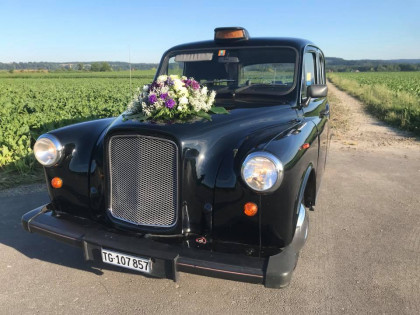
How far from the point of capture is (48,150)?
2.92 metres

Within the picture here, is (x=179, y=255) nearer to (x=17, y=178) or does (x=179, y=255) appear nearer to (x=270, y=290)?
(x=270, y=290)

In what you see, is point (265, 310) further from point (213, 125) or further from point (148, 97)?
point (148, 97)

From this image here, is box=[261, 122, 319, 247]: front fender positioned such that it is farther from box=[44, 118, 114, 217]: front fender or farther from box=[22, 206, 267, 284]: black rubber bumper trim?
box=[44, 118, 114, 217]: front fender

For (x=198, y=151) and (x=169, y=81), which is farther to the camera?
(x=169, y=81)

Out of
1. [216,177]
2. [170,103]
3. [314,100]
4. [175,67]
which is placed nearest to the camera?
[216,177]

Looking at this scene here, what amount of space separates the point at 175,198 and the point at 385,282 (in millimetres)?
1880

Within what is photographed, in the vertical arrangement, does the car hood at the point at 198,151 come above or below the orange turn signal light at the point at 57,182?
above

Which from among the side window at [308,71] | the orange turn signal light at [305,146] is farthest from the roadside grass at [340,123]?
the orange turn signal light at [305,146]

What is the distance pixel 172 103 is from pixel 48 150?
3.74ft

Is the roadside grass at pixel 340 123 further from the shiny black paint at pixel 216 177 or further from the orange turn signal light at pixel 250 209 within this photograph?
the orange turn signal light at pixel 250 209

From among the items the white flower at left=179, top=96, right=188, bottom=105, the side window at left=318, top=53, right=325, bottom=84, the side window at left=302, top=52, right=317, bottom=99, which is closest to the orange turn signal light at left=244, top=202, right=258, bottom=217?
the white flower at left=179, top=96, right=188, bottom=105

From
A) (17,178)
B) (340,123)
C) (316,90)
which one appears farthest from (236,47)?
(340,123)

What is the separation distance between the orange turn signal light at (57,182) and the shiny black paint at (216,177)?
4 cm

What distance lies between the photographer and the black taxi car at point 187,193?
2242 mm
